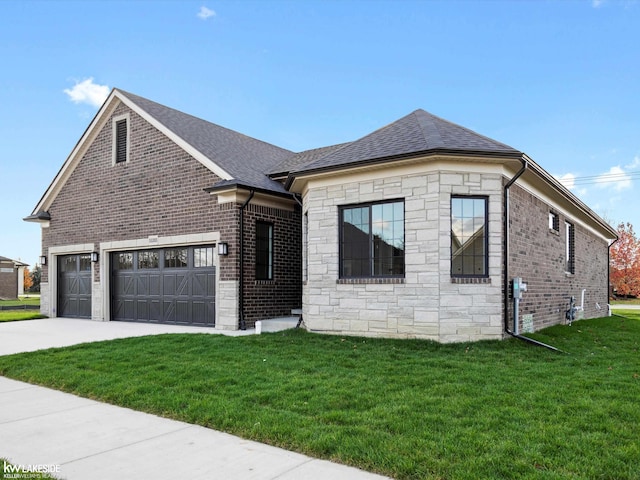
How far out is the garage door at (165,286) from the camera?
45.0ft

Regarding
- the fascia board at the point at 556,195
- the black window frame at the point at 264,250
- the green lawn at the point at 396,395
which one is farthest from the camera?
the black window frame at the point at 264,250

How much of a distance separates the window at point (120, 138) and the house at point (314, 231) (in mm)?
58

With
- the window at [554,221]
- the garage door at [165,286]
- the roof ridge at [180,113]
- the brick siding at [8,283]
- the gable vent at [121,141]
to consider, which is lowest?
the brick siding at [8,283]

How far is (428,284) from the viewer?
9.66 meters

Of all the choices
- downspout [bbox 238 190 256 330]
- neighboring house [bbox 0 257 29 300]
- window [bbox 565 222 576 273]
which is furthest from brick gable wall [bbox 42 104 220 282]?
neighboring house [bbox 0 257 29 300]

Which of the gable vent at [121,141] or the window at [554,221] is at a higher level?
the gable vent at [121,141]

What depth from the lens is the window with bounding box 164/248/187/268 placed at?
46.8 feet

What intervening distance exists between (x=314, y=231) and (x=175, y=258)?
5.39m

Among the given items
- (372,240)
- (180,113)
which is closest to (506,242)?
(372,240)

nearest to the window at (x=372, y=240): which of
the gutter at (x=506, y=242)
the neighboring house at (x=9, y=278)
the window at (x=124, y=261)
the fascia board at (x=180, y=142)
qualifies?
the gutter at (x=506, y=242)

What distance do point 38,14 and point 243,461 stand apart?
16725 millimetres

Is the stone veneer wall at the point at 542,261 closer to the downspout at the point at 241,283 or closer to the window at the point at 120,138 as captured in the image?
the downspout at the point at 241,283

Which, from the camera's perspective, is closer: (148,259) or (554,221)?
(554,221)

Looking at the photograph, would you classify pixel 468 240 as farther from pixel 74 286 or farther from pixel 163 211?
pixel 74 286
